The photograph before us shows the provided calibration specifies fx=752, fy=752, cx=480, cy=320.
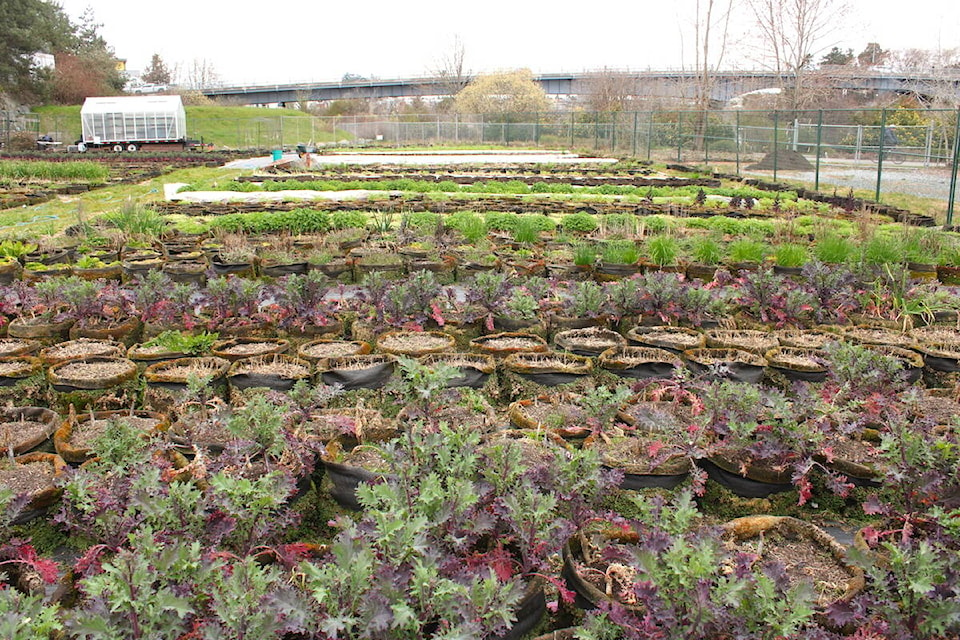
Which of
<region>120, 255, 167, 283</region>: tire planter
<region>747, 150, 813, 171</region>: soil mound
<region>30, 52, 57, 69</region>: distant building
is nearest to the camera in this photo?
<region>120, 255, 167, 283</region>: tire planter

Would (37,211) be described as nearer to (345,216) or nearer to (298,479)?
(345,216)

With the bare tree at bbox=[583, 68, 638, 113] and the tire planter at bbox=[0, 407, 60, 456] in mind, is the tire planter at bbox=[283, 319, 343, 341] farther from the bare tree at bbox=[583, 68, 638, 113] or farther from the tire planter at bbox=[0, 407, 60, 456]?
the bare tree at bbox=[583, 68, 638, 113]

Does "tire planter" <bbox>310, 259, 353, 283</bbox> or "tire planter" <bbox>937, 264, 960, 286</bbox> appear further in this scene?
"tire planter" <bbox>310, 259, 353, 283</bbox>

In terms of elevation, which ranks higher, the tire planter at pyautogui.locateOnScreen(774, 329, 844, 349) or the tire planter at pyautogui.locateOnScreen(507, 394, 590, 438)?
the tire planter at pyautogui.locateOnScreen(774, 329, 844, 349)

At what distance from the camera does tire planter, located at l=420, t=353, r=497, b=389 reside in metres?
4.78

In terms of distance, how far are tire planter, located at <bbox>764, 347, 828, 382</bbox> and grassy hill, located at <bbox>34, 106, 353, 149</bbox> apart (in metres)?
40.5

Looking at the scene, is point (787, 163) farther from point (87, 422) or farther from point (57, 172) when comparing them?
point (87, 422)

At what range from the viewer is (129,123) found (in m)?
36.9

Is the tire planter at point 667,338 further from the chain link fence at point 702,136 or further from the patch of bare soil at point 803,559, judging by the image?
the chain link fence at point 702,136

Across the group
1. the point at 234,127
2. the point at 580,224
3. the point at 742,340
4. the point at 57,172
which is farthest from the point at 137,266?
the point at 234,127

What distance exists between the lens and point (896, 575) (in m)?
2.33

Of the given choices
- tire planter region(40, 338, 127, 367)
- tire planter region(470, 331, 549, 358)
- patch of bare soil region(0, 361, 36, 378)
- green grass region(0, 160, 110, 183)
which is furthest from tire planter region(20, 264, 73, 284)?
green grass region(0, 160, 110, 183)

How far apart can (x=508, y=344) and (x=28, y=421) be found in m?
3.04

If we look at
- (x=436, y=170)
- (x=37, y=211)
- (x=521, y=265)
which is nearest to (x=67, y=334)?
(x=521, y=265)
